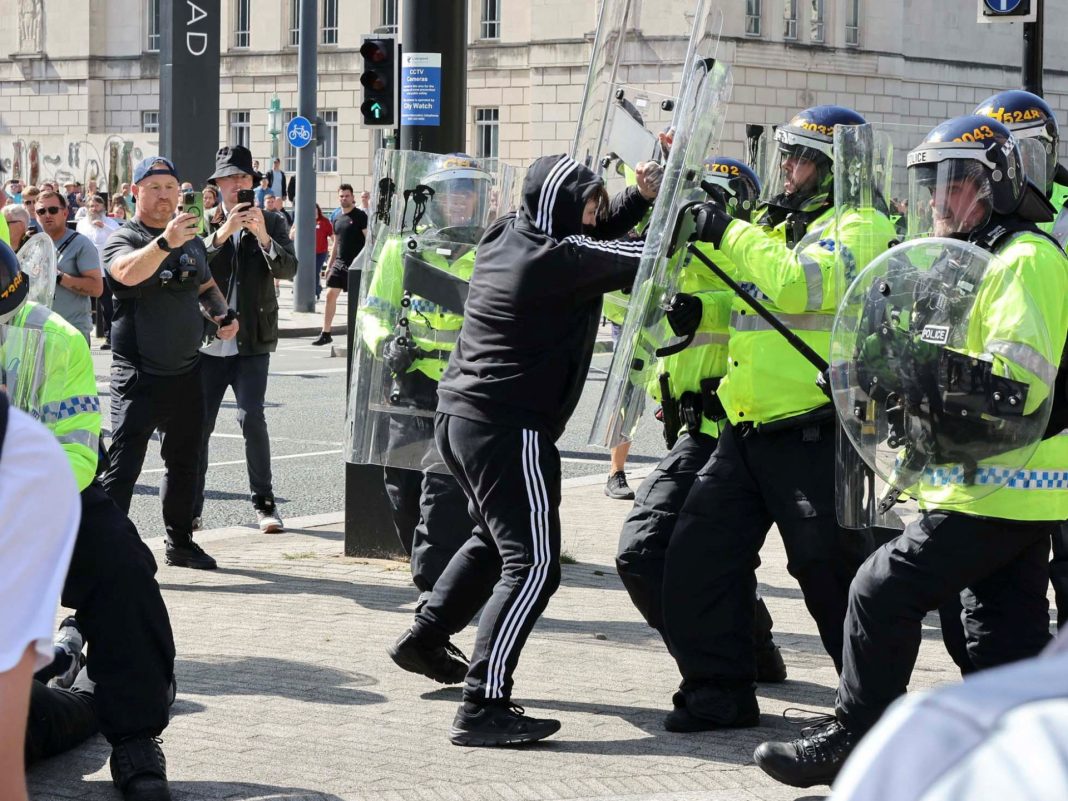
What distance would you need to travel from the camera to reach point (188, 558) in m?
8.13

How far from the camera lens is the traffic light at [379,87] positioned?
1088 cm

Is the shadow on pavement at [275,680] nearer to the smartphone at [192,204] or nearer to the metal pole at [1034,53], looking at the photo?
the smartphone at [192,204]

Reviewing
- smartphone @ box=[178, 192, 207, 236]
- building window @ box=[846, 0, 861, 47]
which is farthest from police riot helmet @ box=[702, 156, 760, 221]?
building window @ box=[846, 0, 861, 47]

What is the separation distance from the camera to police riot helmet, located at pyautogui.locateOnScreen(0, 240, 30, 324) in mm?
4324

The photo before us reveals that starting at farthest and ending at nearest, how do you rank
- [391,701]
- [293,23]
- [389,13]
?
[293,23], [389,13], [391,701]

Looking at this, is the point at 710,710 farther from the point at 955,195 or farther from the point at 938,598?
the point at 955,195

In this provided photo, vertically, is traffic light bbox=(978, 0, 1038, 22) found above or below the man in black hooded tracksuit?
above

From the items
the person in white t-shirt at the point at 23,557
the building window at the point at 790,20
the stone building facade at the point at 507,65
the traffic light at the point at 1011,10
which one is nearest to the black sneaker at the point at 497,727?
the person in white t-shirt at the point at 23,557

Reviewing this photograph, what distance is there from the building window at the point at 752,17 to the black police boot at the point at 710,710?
41122 mm

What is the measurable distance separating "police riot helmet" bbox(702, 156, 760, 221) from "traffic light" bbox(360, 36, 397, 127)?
453cm

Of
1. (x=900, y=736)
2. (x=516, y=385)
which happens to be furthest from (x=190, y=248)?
(x=900, y=736)

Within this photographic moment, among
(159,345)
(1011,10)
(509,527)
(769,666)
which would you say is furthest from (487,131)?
(509,527)

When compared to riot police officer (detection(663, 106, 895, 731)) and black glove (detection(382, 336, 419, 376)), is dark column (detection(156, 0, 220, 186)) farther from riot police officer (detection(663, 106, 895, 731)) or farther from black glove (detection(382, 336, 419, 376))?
riot police officer (detection(663, 106, 895, 731))

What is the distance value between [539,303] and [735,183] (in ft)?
5.21
